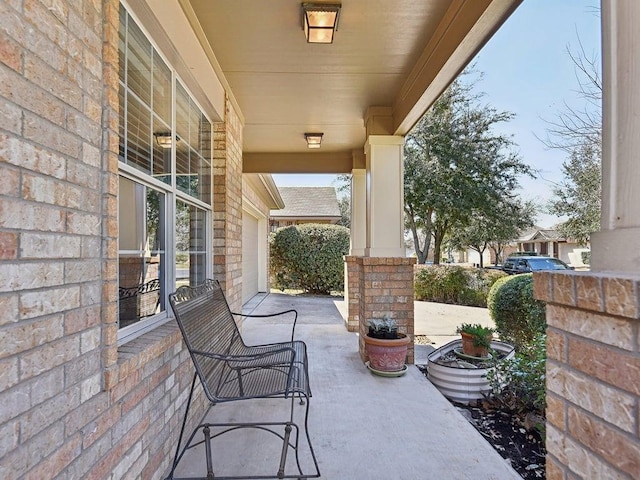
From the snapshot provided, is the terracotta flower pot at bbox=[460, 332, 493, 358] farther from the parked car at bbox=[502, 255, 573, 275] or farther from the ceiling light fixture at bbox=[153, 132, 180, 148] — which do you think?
the parked car at bbox=[502, 255, 573, 275]

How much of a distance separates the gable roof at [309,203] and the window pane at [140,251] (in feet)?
38.8

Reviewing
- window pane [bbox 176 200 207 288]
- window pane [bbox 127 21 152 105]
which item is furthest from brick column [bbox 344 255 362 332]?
window pane [bbox 127 21 152 105]

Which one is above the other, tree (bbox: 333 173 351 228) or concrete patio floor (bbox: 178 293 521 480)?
tree (bbox: 333 173 351 228)

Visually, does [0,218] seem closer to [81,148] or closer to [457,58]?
[81,148]

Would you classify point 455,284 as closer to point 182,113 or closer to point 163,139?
point 182,113

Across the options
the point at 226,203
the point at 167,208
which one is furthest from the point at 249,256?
the point at 167,208

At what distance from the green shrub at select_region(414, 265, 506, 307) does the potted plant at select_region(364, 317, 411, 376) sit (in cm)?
686

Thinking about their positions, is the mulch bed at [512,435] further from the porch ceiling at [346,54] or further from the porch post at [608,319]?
the porch ceiling at [346,54]

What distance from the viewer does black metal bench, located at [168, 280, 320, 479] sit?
1.96 metres

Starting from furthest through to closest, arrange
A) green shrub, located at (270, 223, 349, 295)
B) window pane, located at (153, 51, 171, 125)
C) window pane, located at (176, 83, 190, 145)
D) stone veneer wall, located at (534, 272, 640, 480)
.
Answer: green shrub, located at (270, 223, 349, 295) < window pane, located at (176, 83, 190, 145) < window pane, located at (153, 51, 171, 125) < stone veneer wall, located at (534, 272, 640, 480)

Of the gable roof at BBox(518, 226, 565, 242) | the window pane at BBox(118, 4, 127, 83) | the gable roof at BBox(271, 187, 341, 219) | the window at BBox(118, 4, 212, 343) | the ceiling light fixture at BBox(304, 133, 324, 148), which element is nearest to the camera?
the window pane at BBox(118, 4, 127, 83)

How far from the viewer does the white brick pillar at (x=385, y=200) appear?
4180 mm

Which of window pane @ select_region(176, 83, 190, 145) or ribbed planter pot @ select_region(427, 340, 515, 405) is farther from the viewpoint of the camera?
ribbed planter pot @ select_region(427, 340, 515, 405)

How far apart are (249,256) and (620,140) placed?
881cm
